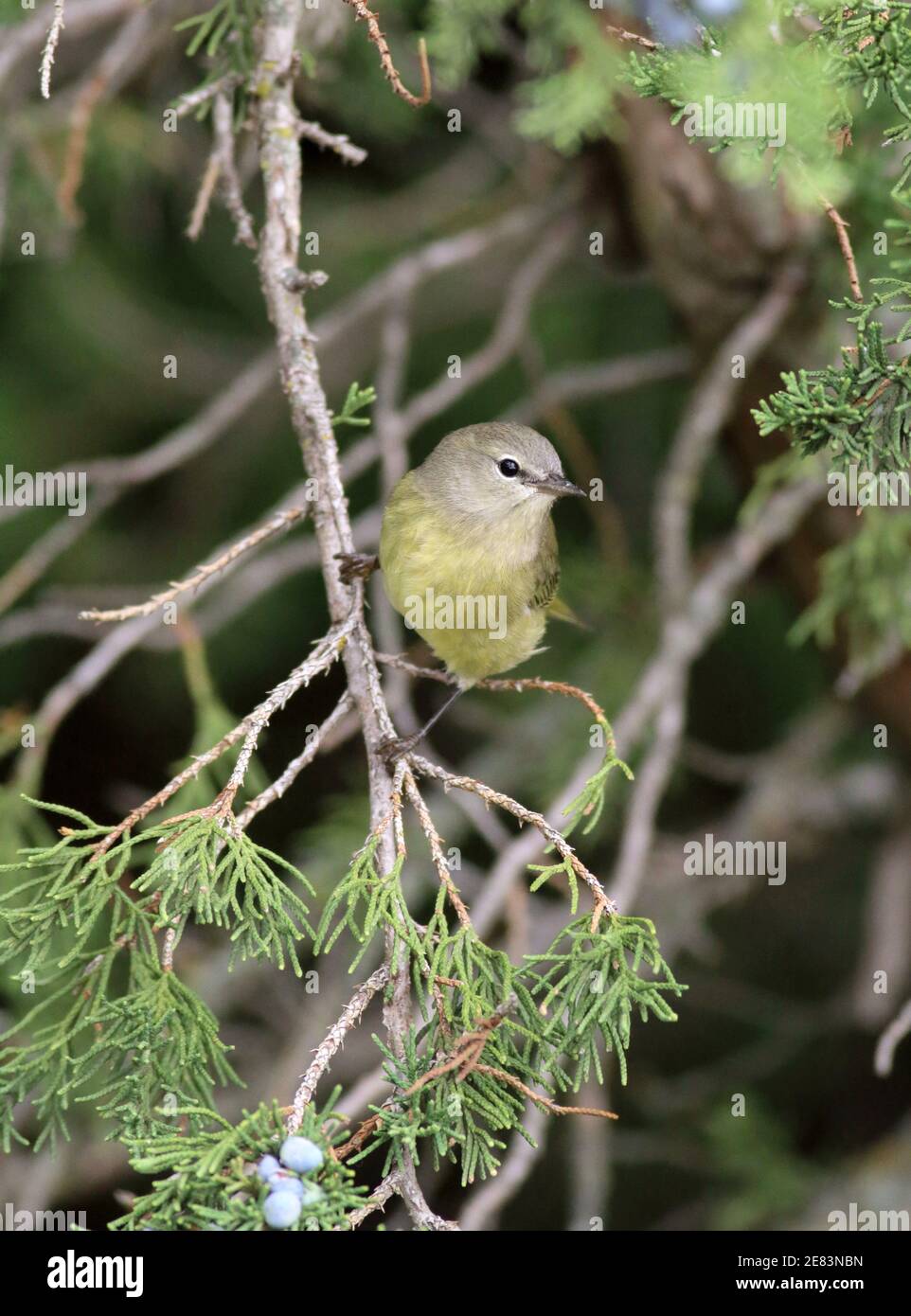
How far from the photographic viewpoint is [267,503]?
210 inches

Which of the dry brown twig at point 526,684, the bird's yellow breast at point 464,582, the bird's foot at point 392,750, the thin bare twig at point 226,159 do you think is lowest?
the bird's foot at point 392,750

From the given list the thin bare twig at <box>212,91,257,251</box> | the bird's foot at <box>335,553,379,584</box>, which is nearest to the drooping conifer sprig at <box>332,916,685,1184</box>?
the bird's foot at <box>335,553,379,584</box>

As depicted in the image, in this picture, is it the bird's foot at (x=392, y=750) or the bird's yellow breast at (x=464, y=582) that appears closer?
the bird's foot at (x=392, y=750)

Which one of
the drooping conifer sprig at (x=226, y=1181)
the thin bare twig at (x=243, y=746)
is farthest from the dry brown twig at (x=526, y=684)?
the drooping conifer sprig at (x=226, y=1181)

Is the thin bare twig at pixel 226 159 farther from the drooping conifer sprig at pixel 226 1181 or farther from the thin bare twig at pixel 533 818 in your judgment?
the drooping conifer sprig at pixel 226 1181

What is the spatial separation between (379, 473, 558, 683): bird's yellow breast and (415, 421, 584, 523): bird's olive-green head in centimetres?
4

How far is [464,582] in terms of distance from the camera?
10.4 feet

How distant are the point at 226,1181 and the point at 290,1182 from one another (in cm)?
9

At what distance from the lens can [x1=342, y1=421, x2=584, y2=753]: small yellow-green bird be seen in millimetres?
3098

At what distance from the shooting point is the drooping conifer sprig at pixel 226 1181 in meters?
1.73

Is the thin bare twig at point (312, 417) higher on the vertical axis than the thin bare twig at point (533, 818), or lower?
higher

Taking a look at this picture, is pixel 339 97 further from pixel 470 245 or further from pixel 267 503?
pixel 267 503

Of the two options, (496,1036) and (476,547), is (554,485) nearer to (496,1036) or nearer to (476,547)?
(476,547)
